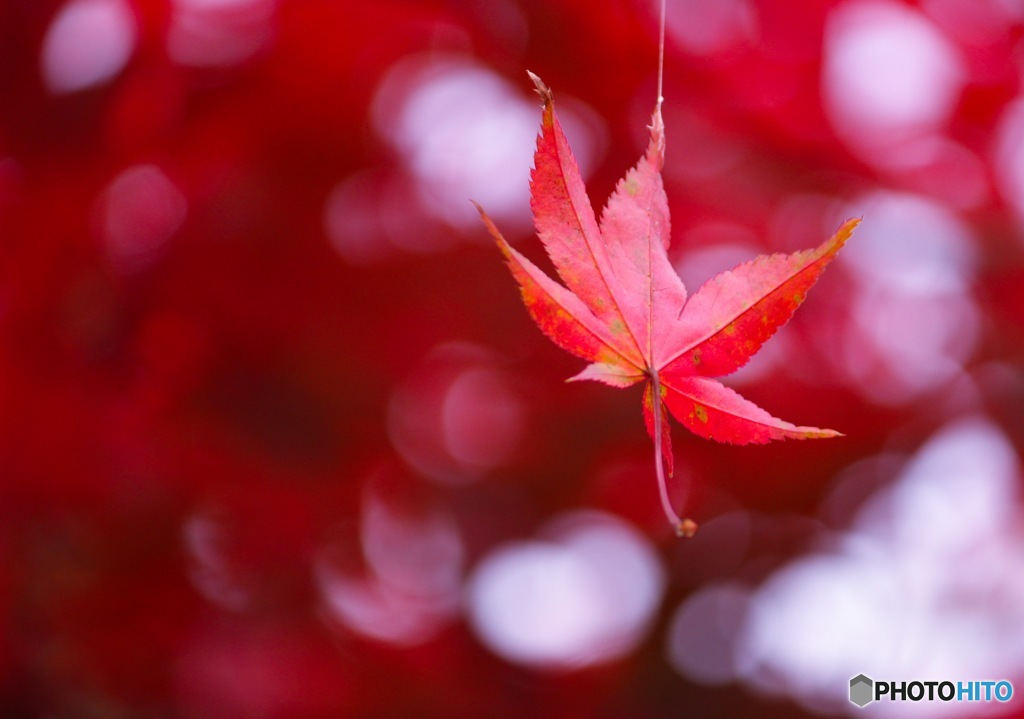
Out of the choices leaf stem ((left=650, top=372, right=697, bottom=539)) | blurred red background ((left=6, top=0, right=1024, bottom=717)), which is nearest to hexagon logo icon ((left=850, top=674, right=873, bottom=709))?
blurred red background ((left=6, top=0, right=1024, bottom=717))

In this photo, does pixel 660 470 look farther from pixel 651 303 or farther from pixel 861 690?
pixel 861 690

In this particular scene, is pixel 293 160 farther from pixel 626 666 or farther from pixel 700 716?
pixel 700 716

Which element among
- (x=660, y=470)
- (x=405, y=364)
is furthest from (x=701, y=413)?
(x=405, y=364)

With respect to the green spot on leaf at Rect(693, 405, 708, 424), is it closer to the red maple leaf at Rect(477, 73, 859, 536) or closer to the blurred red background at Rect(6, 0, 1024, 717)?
the red maple leaf at Rect(477, 73, 859, 536)

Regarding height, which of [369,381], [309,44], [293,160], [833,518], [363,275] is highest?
[309,44]

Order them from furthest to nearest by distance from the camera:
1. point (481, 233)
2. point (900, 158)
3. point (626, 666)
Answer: point (626, 666), point (481, 233), point (900, 158)

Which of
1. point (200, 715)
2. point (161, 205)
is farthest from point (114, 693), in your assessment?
point (161, 205)
